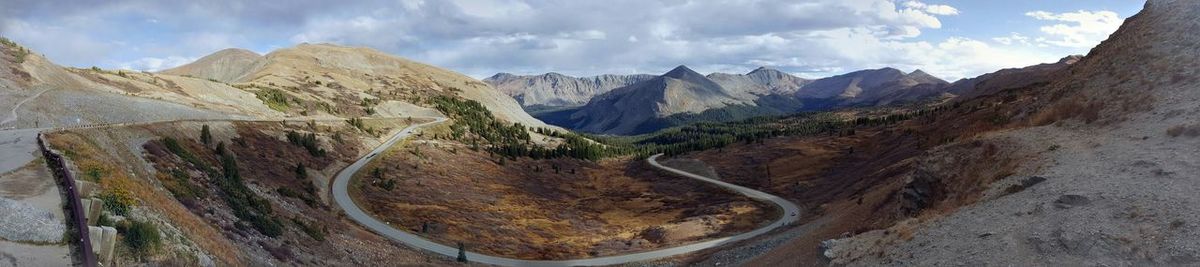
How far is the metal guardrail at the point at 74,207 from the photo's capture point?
13.7m

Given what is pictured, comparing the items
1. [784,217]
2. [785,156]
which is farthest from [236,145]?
[785,156]

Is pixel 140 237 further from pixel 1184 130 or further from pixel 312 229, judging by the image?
pixel 1184 130

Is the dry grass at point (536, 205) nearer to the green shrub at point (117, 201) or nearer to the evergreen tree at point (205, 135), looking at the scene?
the evergreen tree at point (205, 135)

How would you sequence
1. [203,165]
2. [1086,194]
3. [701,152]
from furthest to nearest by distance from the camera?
[701,152] < [203,165] < [1086,194]

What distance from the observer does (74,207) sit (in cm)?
1628

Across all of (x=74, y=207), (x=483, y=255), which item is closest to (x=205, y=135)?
(x=483, y=255)

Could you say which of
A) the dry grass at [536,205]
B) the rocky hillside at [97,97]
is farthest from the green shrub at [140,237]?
the rocky hillside at [97,97]

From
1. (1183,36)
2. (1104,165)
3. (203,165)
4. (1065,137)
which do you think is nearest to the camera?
(1104,165)

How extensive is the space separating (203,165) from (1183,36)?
54967 mm

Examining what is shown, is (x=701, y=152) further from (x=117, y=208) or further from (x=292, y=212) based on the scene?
(x=117, y=208)

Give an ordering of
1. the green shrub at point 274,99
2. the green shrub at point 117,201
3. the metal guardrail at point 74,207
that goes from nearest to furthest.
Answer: the metal guardrail at point 74,207, the green shrub at point 117,201, the green shrub at point 274,99

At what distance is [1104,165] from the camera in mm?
19812

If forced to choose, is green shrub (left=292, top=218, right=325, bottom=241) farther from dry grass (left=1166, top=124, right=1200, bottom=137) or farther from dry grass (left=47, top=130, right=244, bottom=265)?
dry grass (left=1166, top=124, right=1200, bottom=137)

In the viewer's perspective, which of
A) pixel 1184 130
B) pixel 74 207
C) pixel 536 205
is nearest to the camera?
pixel 74 207
